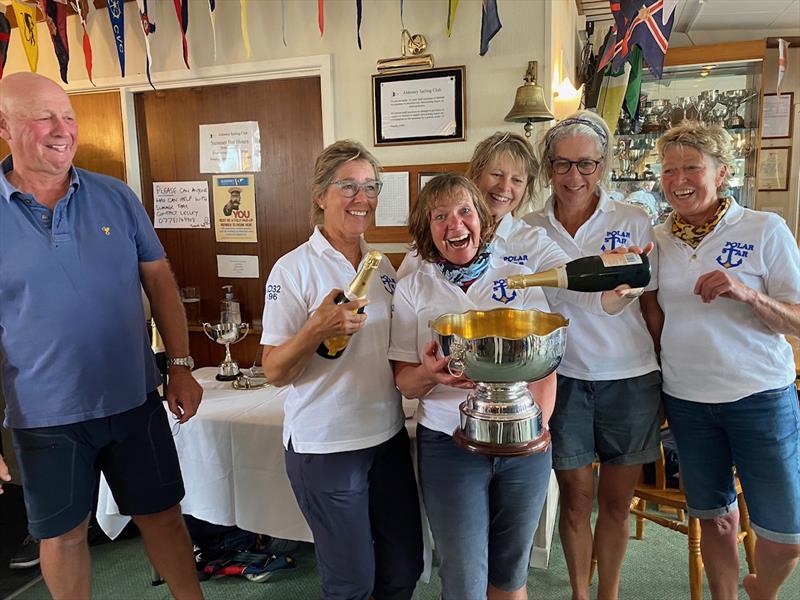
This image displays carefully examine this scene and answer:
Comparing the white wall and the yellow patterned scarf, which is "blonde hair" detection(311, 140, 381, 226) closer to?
the yellow patterned scarf

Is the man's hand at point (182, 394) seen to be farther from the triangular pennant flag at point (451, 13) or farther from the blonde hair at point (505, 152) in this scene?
the triangular pennant flag at point (451, 13)

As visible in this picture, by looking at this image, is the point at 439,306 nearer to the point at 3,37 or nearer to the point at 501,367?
the point at 501,367

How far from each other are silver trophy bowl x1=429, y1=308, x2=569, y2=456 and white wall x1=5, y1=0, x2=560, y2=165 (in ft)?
4.03

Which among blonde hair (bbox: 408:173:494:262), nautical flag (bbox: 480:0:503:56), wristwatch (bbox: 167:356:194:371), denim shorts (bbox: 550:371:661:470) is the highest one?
nautical flag (bbox: 480:0:503:56)

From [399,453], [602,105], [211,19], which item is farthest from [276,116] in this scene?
[602,105]

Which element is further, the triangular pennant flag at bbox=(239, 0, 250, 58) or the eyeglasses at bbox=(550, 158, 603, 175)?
the triangular pennant flag at bbox=(239, 0, 250, 58)

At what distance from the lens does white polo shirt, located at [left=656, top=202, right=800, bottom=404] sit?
→ 1389mm

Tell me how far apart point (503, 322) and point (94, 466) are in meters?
1.10

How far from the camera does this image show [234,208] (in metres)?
2.64

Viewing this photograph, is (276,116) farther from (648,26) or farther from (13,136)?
(648,26)

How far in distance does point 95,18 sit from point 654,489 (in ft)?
10.2

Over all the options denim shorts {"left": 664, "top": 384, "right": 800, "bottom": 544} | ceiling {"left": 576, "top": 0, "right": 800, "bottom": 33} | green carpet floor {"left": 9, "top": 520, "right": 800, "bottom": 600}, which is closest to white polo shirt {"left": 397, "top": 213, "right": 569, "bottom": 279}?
denim shorts {"left": 664, "top": 384, "right": 800, "bottom": 544}

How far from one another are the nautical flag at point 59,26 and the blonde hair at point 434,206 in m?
2.08

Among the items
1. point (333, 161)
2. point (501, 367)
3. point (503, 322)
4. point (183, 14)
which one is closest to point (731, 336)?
point (503, 322)
